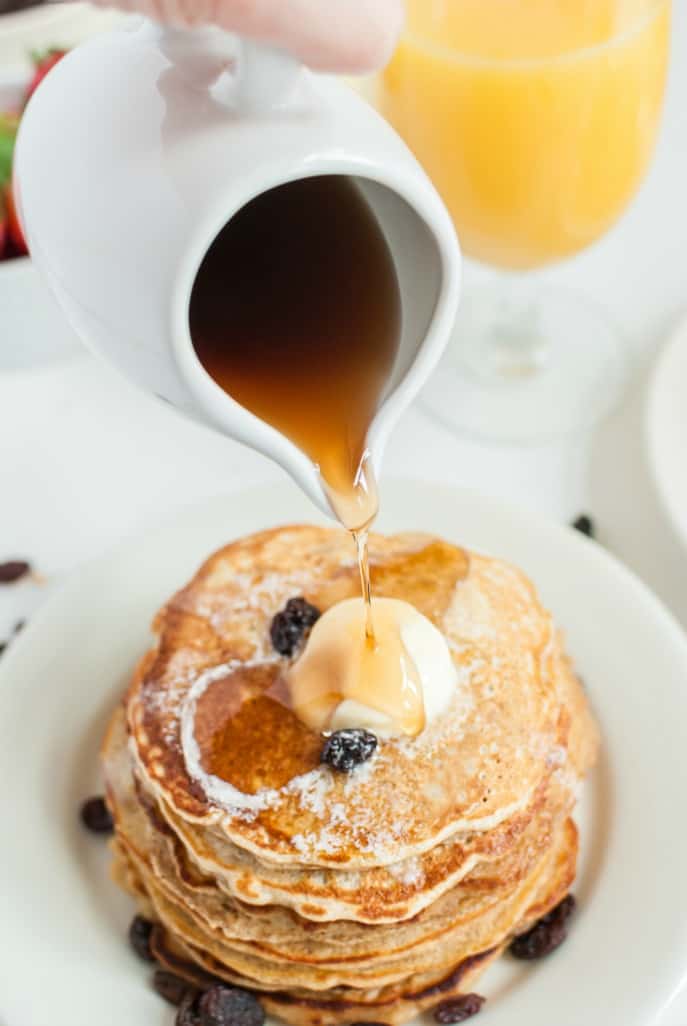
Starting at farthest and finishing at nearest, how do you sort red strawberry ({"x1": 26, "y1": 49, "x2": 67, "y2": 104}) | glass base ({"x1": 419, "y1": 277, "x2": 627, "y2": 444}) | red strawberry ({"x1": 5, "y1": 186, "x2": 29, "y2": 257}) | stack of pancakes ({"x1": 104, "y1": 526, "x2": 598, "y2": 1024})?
red strawberry ({"x1": 26, "y1": 49, "x2": 67, "y2": 104}) < red strawberry ({"x1": 5, "y1": 186, "x2": 29, "y2": 257}) < glass base ({"x1": 419, "y1": 277, "x2": 627, "y2": 444}) < stack of pancakes ({"x1": 104, "y1": 526, "x2": 598, "y2": 1024})

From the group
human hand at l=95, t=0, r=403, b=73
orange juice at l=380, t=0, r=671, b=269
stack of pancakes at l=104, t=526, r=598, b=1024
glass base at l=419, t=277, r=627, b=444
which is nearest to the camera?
human hand at l=95, t=0, r=403, b=73

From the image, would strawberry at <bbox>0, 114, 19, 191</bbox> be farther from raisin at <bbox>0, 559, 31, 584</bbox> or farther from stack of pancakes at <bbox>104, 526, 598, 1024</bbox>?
stack of pancakes at <bbox>104, 526, 598, 1024</bbox>

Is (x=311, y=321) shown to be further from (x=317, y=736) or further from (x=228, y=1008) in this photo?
(x=228, y=1008)

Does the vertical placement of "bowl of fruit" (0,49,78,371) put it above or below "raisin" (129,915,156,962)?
above

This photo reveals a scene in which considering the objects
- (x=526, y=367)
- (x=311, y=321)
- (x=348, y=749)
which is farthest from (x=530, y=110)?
(x=348, y=749)

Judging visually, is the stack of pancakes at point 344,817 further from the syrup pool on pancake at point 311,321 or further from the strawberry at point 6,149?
the strawberry at point 6,149

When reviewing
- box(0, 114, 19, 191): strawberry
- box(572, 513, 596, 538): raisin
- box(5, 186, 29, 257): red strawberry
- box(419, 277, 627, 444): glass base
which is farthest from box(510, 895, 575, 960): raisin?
box(0, 114, 19, 191): strawberry

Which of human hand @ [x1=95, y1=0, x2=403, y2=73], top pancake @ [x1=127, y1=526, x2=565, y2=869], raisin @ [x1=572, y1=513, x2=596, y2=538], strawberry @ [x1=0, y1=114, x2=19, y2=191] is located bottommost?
raisin @ [x1=572, y1=513, x2=596, y2=538]
